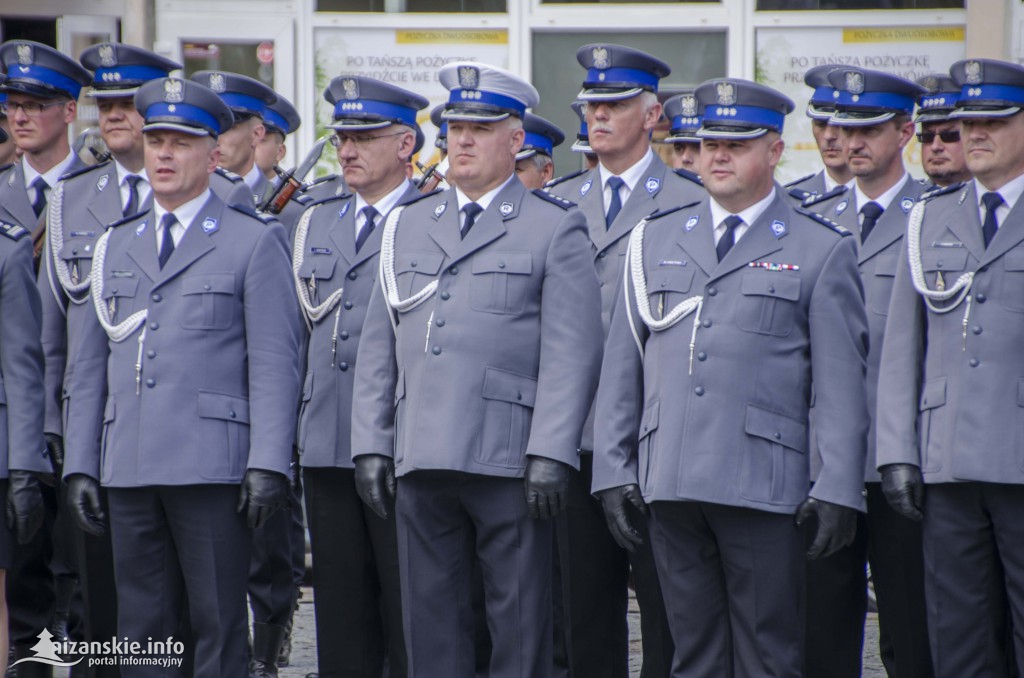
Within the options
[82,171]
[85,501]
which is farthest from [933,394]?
[82,171]

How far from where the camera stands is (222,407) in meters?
5.88

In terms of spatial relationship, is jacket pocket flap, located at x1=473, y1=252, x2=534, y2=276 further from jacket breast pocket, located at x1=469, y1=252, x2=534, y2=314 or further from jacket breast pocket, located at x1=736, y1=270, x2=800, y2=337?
jacket breast pocket, located at x1=736, y1=270, x2=800, y2=337

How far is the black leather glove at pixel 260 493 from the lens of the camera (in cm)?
583

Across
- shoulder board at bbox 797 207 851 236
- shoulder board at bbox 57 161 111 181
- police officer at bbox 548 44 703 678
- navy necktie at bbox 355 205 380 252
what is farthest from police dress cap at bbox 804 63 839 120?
shoulder board at bbox 57 161 111 181

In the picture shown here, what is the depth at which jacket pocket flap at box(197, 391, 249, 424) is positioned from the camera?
5.86m

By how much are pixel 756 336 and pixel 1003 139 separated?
1062 mm

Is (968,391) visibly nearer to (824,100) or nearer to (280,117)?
(824,100)

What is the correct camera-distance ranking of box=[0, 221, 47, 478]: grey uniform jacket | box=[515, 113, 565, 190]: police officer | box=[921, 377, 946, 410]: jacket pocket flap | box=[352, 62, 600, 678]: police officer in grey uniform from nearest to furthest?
1. box=[921, 377, 946, 410]: jacket pocket flap
2. box=[352, 62, 600, 678]: police officer in grey uniform
3. box=[0, 221, 47, 478]: grey uniform jacket
4. box=[515, 113, 565, 190]: police officer

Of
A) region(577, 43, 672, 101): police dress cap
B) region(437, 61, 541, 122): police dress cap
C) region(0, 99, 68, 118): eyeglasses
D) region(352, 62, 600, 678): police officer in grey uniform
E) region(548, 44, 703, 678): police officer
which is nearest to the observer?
region(352, 62, 600, 678): police officer in grey uniform

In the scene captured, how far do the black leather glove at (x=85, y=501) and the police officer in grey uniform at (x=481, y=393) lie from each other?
93cm

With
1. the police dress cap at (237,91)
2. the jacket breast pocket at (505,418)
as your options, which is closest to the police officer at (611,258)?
the jacket breast pocket at (505,418)

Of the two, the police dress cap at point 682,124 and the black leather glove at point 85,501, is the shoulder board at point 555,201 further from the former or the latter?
the black leather glove at point 85,501

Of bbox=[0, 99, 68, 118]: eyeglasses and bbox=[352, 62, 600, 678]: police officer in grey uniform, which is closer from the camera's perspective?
bbox=[352, 62, 600, 678]: police officer in grey uniform

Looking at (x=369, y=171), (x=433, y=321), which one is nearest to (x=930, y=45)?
(x=369, y=171)
